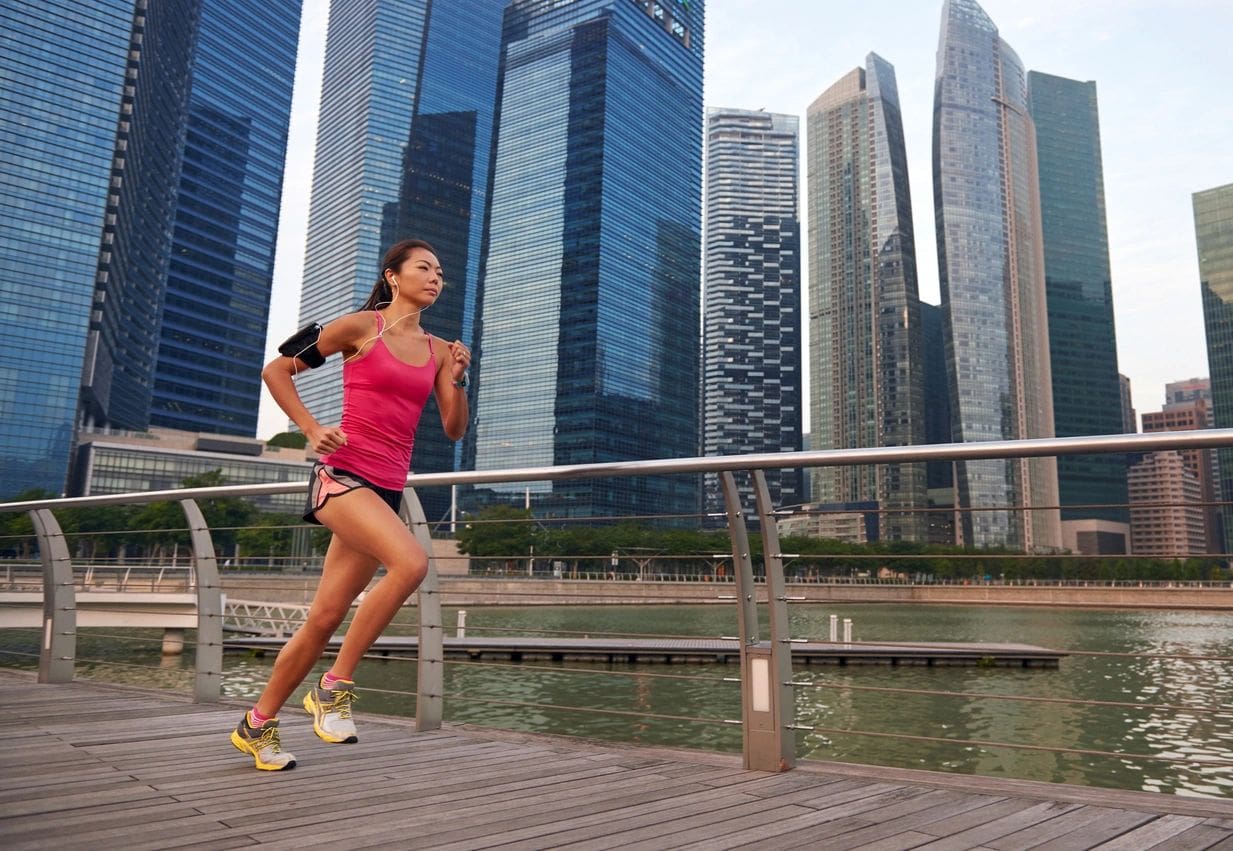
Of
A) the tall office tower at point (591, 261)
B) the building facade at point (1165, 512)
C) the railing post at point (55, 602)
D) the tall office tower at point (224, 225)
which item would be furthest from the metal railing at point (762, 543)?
the building facade at point (1165, 512)

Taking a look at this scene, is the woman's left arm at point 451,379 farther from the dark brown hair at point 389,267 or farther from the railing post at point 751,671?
the railing post at point 751,671

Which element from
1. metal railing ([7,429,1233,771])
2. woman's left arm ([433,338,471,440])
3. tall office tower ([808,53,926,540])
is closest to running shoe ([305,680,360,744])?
metal railing ([7,429,1233,771])

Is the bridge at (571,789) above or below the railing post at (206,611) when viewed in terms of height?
below

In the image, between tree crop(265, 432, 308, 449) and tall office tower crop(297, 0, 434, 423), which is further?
tall office tower crop(297, 0, 434, 423)

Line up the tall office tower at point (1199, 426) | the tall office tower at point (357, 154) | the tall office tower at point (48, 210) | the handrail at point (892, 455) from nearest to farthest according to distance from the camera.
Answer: the handrail at point (892, 455) < the tall office tower at point (48, 210) < the tall office tower at point (357, 154) < the tall office tower at point (1199, 426)

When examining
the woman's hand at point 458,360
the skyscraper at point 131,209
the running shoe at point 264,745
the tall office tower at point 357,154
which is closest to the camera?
the running shoe at point 264,745

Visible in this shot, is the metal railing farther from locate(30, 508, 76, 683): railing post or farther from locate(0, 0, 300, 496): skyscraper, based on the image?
locate(0, 0, 300, 496): skyscraper

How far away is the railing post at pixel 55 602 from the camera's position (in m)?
5.06

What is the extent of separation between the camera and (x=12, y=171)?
7794 cm

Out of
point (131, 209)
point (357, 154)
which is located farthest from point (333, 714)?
point (357, 154)

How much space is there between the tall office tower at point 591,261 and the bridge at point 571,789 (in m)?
97.4

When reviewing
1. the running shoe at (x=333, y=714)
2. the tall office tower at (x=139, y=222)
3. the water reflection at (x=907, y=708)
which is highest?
the tall office tower at (x=139, y=222)

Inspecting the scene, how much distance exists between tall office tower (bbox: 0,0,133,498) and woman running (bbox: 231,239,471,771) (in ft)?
294

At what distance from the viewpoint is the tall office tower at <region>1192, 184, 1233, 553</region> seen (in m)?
116
